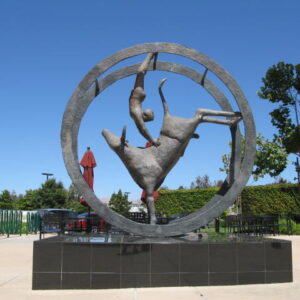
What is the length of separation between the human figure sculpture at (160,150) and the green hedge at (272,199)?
21.5 m

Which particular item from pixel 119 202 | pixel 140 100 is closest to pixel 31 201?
pixel 119 202

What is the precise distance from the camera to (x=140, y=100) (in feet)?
31.0

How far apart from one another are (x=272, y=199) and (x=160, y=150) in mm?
22725

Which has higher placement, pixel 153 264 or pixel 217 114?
pixel 217 114

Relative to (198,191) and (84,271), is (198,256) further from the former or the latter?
(198,191)

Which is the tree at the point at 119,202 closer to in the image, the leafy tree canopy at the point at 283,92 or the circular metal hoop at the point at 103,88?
the leafy tree canopy at the point at 283,92

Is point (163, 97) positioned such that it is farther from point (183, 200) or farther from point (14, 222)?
point (183, 200)

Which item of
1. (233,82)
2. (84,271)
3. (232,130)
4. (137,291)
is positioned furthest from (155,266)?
(233,82)

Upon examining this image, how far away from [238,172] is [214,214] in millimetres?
1434

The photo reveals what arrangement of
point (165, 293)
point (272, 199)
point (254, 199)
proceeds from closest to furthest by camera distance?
point (165, 293), point (272, 199), point (254, 199)

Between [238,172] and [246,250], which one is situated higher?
[238,172]

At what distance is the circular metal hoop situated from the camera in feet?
28.3

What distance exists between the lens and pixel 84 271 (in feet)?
25.2

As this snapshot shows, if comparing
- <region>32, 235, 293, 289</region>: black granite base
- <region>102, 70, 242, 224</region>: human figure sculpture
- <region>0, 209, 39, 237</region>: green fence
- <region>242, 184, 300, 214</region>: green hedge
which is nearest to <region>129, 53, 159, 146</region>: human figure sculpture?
<region>102, 70, 242, 224</region>: human figure sculpture
